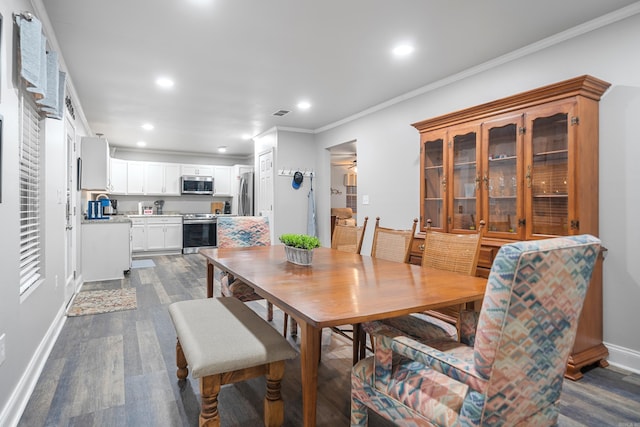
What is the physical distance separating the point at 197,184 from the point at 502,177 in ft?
22.8

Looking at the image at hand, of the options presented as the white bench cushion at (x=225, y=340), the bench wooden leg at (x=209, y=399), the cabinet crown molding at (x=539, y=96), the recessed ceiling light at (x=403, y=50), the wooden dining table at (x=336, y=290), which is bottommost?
the bench wooden leg at (x=209, y=399)

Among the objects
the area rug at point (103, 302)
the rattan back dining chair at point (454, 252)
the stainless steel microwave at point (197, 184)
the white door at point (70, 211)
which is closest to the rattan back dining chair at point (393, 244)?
the rattan back dining chair at point (454, 252)

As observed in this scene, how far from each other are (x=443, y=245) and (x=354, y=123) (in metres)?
3.34

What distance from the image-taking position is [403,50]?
309cm

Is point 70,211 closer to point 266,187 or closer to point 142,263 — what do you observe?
point 142,263

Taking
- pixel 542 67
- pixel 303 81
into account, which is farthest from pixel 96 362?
pixel 542 67

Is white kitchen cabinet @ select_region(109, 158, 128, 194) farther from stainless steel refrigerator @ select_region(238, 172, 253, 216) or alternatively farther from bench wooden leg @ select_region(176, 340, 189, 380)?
bench wooden leg @ select_region(176, 340, 189, 380)

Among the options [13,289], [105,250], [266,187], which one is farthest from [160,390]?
[266,187]

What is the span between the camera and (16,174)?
192cm

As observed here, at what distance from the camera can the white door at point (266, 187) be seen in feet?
20.3

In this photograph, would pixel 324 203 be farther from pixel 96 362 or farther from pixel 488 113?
pixel 96 362

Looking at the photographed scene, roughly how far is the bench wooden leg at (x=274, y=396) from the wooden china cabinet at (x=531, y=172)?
6.23ft

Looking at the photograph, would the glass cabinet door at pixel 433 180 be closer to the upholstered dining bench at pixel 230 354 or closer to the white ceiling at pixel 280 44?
the white ceiling at pixel 280 44

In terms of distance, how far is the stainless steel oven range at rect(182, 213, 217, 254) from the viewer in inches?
313
